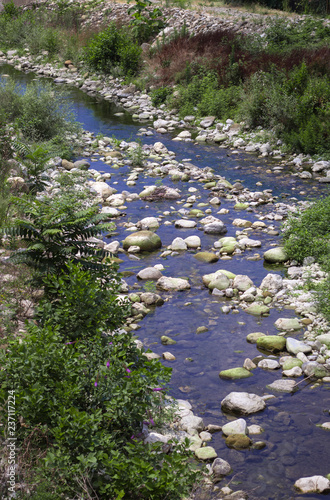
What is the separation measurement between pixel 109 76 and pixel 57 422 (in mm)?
18014

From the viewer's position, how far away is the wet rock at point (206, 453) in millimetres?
3434

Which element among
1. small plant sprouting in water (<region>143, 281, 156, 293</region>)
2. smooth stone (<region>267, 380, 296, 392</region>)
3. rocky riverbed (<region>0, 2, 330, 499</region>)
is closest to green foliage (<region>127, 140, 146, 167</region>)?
rocky riverbed (<region>0, 2, 330, 499</region>)

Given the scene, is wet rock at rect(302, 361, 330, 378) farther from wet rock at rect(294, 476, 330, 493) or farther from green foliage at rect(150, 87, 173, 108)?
green foliage at rect(150, 87, 173, 108)

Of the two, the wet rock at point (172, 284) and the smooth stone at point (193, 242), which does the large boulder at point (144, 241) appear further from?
the wet rock at point (172, 284)

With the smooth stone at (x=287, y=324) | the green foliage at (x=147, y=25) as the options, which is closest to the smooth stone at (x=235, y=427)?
the smooth stone at (x=287, y=324)

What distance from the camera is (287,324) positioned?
5.18 metres

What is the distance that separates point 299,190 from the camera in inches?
367

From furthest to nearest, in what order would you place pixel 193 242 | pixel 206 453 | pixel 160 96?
1. pixel 160 96
2. pixel 193 242
3. pixel 206 453

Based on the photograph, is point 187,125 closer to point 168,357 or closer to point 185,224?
point 185,224

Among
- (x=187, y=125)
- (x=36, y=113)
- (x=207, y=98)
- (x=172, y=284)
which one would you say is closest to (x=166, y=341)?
(x=172, y=284)

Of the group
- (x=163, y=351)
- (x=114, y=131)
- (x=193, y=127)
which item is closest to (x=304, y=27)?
(x=193, y=127)

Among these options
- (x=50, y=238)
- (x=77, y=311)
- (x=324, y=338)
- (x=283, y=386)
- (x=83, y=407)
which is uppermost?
(x=50, y=238)

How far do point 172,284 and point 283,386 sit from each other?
217 cm

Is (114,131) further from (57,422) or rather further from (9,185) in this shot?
(57,422)
